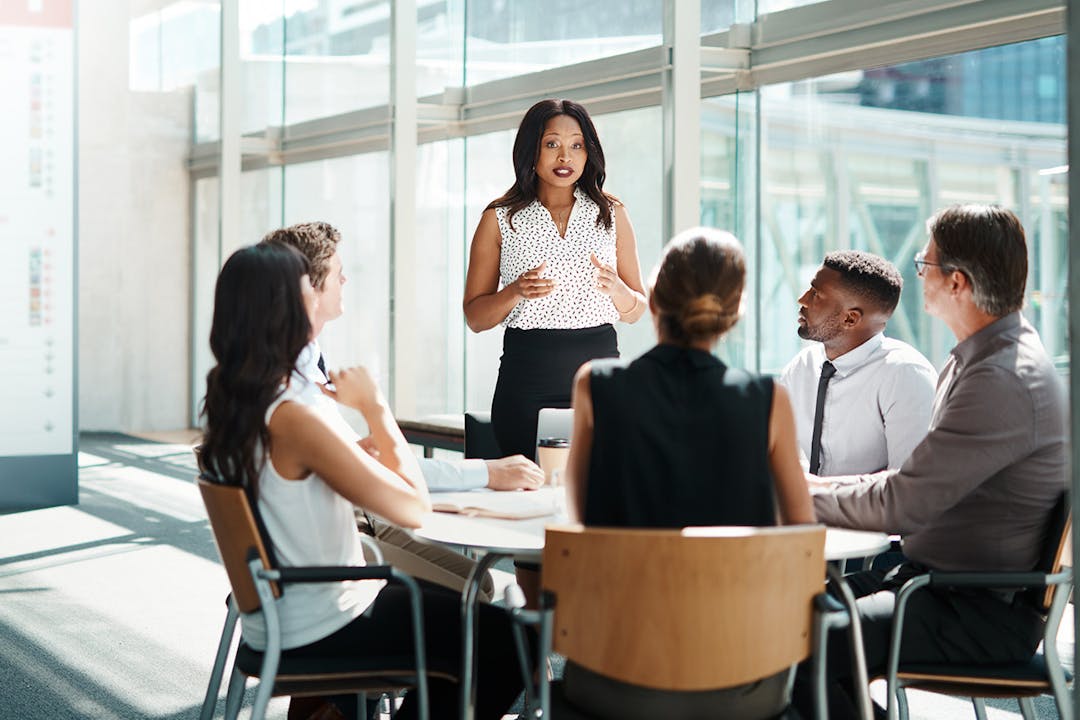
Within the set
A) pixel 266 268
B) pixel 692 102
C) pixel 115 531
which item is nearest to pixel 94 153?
pixel 115 531

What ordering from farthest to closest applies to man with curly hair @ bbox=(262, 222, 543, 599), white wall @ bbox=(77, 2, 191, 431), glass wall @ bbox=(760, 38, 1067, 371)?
white wall @ bbox=(77, 2, 191, 431) < glass wall @ bbox=(760, 38, 1067, 371) < man with curly hair @ bbox=(262, 222, 543, 599)

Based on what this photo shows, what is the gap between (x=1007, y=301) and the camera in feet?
8.33

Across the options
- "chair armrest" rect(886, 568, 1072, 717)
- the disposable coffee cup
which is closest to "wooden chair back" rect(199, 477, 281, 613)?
the disposable coffee cup

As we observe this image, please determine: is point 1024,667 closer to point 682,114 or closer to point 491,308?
point 491,308

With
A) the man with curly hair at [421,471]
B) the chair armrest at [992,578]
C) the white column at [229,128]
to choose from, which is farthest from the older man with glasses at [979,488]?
the white column at [229,128]

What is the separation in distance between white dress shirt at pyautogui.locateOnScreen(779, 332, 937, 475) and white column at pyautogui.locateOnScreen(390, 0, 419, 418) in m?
4.91

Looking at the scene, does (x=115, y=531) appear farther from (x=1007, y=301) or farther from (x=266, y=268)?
(x=1007, y=301)

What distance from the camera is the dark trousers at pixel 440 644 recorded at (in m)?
2.40

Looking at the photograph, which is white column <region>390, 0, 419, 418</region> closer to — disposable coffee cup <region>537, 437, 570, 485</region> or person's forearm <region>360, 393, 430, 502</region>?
disposable coffee cup <region>537, 437, 570, 485</region>

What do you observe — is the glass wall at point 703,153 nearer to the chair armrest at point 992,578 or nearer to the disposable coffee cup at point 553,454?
the disposable coffee cup at point 553,454

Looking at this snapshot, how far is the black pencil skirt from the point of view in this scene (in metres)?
3.67

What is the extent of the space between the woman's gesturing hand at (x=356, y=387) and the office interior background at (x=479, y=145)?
3208 mm

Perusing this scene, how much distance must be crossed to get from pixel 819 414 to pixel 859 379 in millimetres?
136

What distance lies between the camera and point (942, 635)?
2.44 meters
